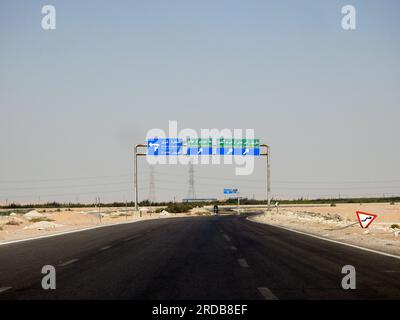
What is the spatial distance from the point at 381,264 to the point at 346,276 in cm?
265

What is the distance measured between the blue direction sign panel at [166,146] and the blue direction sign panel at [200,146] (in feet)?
3.26

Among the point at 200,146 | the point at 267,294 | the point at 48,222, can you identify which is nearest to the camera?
the point at 267,294

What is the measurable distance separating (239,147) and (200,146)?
422cm

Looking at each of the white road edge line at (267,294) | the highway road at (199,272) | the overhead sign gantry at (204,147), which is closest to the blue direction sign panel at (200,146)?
the overhead sign gantry at (204,147)

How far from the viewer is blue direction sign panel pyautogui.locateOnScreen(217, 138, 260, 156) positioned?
59469mm

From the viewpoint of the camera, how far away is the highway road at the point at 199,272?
363 inches

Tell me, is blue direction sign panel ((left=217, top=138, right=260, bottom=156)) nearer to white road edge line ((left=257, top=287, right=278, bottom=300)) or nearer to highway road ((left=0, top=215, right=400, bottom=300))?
highway road ((left=0, top=215, right=400, bottom=300))

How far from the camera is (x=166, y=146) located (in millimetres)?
58781

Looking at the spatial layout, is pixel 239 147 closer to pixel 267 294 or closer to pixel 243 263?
pixel 243 263

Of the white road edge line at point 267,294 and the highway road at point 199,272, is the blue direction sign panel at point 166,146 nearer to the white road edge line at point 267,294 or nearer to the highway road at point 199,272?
the highway road at point 199,272

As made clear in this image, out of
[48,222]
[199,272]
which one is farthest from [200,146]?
[199,272]

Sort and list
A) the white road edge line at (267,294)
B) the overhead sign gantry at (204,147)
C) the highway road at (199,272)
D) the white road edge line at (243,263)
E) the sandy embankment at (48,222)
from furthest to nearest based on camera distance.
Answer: the overhead sign gantry at (204,147)
the sandy embankment at (48,222)
the white road edge line at (243,263)
the highway road at (199,272)
the white road edge line at (267,294)

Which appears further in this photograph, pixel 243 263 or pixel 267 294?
pixel 243 263
